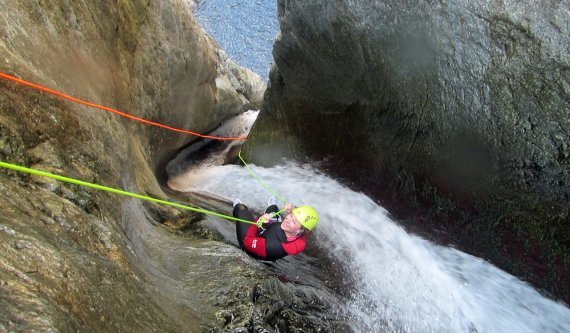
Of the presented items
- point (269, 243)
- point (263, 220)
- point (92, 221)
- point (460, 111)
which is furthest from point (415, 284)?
point (92, 221)

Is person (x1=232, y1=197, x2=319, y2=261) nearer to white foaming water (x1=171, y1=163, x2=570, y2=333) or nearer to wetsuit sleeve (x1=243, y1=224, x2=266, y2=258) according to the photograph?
wetsuit sleeve (x1=243, y1=224, x2=266, y2=258)

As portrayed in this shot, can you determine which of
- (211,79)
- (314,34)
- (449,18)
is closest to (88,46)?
(314,34)

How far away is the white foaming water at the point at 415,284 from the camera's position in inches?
202

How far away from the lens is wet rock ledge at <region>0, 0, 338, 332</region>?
217cm

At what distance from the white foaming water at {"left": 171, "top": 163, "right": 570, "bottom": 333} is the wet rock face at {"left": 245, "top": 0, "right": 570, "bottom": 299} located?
0.81 feet

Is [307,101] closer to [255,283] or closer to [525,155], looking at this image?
[525,155]

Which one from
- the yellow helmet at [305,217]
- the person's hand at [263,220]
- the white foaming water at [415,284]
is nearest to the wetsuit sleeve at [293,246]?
the yellow helmet at [305,217]

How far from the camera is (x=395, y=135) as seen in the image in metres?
6.33

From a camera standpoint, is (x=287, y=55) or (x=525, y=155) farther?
(x=287, y=55)

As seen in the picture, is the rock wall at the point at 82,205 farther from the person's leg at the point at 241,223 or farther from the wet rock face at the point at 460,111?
the wet rock face at the point at 460,111

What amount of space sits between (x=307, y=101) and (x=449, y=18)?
3303mm

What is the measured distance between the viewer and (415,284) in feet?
18.9

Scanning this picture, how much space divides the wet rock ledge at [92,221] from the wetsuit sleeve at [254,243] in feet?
1.53

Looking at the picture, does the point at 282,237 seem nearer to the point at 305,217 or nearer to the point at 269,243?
the point at 269,243
